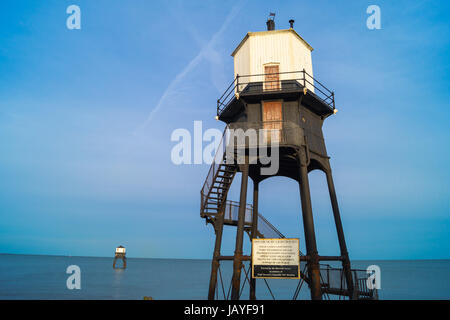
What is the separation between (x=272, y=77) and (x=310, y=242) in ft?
31.5

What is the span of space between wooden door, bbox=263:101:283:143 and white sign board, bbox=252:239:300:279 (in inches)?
210

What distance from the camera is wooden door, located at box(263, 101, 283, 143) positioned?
17141 millimetres

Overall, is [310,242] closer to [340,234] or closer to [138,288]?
[340,234]

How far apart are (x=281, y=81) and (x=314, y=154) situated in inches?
180

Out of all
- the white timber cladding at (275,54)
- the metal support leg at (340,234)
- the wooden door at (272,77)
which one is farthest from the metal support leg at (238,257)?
the white timber cladding at (275,54)

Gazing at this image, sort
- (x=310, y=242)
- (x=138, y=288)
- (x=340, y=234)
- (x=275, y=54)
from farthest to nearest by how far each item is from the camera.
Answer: (x=138, y=288) → (x=275, y=54) → (x=340, y=234) → (x=310, y=242)

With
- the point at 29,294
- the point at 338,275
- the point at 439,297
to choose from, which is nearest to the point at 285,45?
the point at 338,275

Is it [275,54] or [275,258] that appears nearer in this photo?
[275,258]

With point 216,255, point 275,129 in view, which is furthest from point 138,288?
point 275,129

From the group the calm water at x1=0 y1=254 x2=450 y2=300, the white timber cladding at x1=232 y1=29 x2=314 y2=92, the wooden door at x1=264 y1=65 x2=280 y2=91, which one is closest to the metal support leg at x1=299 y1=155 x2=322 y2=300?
the wooden door at x1=264 y1=65 x2=280 y2=91

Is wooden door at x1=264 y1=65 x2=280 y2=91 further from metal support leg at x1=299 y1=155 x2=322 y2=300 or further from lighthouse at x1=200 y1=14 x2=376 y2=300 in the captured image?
metal support leg at x1=299 y1=155 x2=322 y2=300

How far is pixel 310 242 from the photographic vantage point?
1484 centimetres

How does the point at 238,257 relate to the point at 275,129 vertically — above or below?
below
